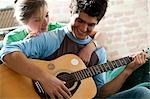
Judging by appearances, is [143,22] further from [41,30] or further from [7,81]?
[7,81]

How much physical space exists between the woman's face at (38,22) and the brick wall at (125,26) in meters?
1.22

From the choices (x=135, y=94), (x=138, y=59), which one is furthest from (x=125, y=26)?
(x=135, y=94)

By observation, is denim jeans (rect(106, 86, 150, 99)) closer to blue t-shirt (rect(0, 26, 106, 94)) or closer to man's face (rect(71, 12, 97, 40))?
blue t-shirt (rect(0, 26, 106, 94))

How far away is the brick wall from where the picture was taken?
117 inches

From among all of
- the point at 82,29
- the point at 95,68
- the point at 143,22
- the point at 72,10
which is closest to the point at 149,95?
the point at 95,68

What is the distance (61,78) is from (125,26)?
5.34 ft

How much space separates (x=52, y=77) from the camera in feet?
4.77

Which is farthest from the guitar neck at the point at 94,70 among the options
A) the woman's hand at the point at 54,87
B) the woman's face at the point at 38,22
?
the woman's face at the point at 38,22

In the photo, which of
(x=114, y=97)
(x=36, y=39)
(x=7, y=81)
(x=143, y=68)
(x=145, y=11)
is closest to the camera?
(x=7, y=81)

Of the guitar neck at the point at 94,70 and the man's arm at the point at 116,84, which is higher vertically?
the guitar neck at the point at 94,70

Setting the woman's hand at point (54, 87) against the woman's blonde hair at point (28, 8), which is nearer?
the woman's hand at point (54, 87)

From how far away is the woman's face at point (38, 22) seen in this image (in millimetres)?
1759

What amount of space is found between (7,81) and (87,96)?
0.40 meters

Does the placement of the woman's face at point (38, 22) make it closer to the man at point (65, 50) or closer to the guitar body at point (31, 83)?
the man at point (65, 50)
